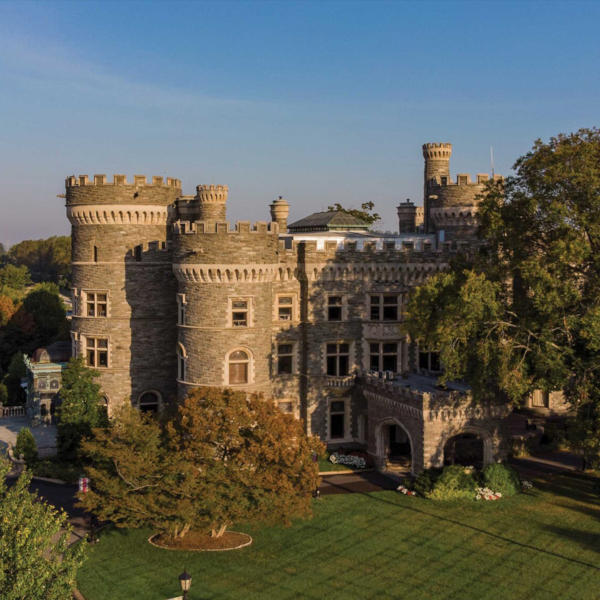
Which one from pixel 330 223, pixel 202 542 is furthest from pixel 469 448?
pixel 330 223

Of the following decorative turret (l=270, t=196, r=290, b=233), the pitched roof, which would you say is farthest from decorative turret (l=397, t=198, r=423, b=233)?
decorative turret (l=270, t=196, r=290, b=233)

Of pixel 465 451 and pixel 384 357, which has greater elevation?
pixel 384 357

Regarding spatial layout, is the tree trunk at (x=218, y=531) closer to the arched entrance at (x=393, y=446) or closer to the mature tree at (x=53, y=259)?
the arched entrance at (x=393, y=446)

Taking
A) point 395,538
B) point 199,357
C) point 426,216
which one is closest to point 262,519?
point 395,538

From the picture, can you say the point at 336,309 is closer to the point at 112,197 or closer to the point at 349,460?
the point at 349,460

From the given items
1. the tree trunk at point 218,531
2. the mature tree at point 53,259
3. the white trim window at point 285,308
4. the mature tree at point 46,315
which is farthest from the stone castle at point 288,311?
the mature tree at point 53,259
